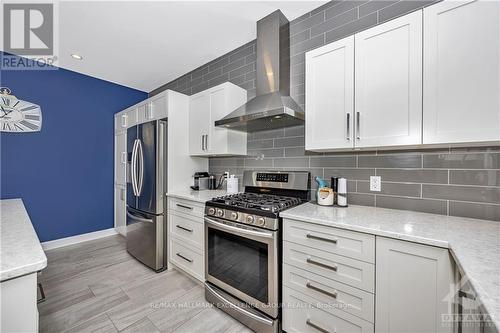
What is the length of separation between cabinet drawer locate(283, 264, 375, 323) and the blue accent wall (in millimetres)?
3600

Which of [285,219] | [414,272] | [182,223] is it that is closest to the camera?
[414,272]

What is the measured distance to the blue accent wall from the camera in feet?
9.30

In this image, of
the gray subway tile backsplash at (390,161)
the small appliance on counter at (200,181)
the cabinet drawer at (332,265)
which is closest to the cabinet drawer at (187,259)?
the small appliance on counter at (200,181)

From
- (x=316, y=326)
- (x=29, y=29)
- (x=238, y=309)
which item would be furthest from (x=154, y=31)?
(x=316, y=326)

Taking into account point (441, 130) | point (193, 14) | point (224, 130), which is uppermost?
point (193, 14)

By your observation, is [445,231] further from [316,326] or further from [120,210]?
[120,210]

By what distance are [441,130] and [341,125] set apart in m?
0.57

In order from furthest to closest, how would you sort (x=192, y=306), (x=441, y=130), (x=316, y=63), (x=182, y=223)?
(x=182, y=223)
(x=192, y=306)
(x=316, y=63)
(x=441, y=130)

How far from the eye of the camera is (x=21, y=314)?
73 cm

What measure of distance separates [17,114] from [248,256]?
359 cm

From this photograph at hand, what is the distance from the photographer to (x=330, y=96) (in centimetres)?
161

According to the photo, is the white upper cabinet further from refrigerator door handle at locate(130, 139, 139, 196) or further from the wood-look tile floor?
the wood-look tile floor

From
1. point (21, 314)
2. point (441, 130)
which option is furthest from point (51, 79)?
point (441, 130)

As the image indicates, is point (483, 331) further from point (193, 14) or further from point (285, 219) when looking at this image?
point (193, 14)
